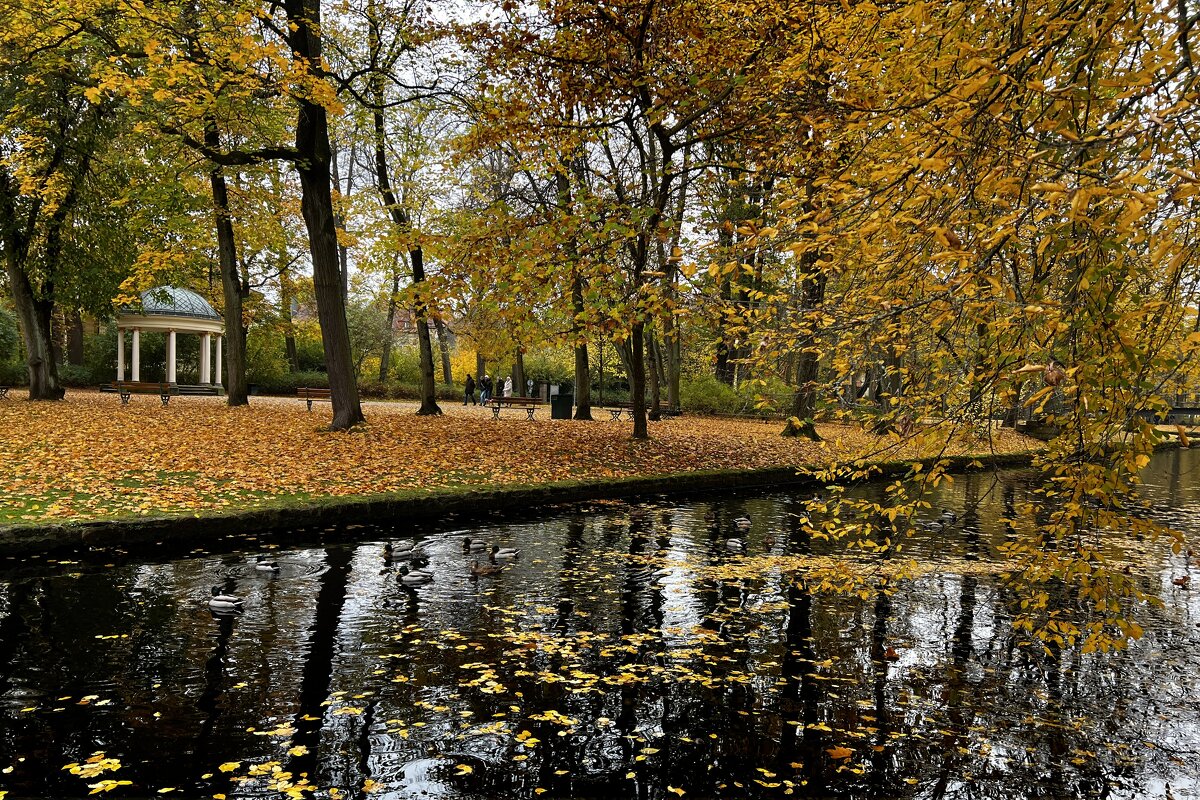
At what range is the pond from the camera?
3799 mm

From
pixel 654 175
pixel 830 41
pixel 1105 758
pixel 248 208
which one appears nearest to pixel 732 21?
pixel 654 175

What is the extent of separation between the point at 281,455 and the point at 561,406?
12.2m

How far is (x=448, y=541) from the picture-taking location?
9.20 meters

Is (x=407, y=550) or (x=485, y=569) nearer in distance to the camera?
(x=485, y=569)

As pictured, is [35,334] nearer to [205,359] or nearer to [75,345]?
[205,359]

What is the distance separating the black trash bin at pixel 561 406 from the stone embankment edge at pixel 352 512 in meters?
9.65

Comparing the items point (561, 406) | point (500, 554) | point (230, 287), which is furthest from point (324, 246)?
point (561, 406)

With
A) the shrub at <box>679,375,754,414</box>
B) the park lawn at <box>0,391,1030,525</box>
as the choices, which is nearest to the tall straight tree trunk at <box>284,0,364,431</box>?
the park lawn at <box>0,391,1030,525</box>

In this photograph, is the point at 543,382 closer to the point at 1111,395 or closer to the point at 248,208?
the point at 248,208

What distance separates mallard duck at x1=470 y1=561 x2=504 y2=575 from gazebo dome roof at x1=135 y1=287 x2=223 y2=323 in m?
26.6

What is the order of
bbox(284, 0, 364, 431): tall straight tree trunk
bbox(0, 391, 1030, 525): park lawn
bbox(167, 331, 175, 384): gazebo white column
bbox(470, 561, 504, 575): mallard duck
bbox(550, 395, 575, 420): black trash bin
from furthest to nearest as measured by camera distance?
bbox(167, 331, 175, 384): gazebo white column
bbox(550, 395, 575, 420): black trash bin
bbox(284, 0, 364, 431): tall straight tree trunk
bbox(0, 391, 1030, 525): park lawn
bbox(470, 561, 504, 575): mallard duck

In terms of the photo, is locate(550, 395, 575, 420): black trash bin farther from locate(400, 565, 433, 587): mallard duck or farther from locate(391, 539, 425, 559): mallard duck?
locate(400, 565, 433, 587): mallard duck

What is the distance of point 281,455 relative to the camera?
12625mm

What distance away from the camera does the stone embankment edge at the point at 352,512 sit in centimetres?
768
